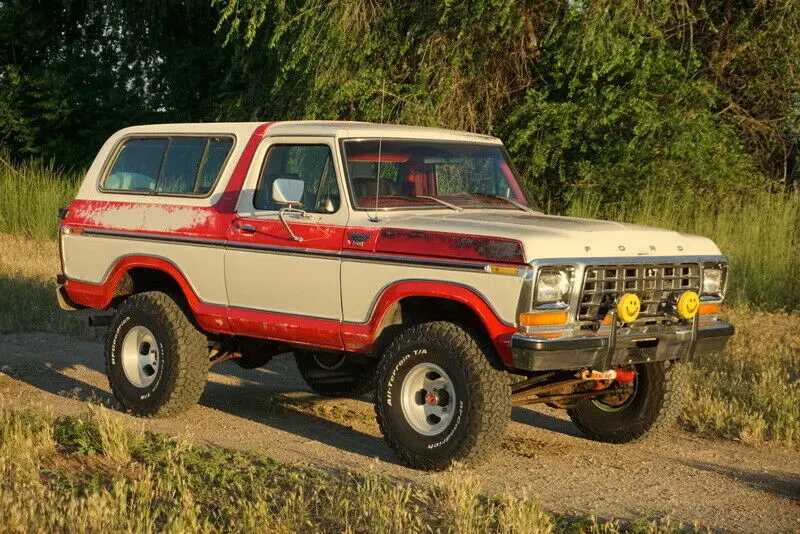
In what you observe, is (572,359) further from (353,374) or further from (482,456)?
(353,374)

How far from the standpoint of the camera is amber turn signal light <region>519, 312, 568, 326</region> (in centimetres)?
679

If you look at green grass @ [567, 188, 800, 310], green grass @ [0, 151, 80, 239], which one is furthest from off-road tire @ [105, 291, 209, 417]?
green grass @ [0, 151, 80, 239]

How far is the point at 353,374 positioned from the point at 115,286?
1.78 meters

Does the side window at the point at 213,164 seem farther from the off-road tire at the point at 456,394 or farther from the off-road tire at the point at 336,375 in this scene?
the off-road tire at the point at 456,394

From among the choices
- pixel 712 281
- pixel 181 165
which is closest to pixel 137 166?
pixel 181 165

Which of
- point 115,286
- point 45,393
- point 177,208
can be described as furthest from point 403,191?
point 45,393

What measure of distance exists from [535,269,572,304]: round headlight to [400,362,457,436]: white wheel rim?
0.75 meters

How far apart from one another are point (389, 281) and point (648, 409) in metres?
1.94

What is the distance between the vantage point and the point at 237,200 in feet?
27.2

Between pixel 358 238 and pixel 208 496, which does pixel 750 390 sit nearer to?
pixel 358 238

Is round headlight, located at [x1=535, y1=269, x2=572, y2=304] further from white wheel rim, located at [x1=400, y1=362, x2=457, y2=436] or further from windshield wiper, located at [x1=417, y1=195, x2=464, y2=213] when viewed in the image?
windshield wiper, located at [x1=417, y1=195, x2=464, y2=213]

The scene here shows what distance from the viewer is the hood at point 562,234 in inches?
269

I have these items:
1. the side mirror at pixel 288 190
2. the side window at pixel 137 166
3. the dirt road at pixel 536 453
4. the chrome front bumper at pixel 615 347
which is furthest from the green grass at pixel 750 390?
the side window at pixel 137 166

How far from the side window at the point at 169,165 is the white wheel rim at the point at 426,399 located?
2131 mm
